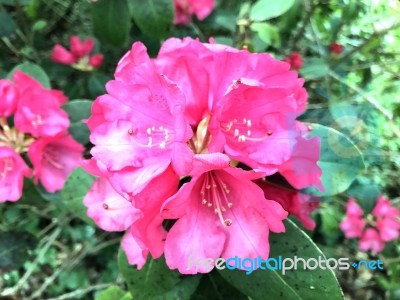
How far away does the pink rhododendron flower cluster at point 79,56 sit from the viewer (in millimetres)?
1846

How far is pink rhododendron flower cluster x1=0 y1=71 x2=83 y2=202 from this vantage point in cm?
114

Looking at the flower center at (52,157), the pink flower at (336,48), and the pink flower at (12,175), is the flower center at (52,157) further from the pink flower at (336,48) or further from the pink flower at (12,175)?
the pink flower at (336,48)

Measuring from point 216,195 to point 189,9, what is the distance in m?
1.27

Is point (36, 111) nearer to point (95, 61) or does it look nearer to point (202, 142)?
point (202, 142)

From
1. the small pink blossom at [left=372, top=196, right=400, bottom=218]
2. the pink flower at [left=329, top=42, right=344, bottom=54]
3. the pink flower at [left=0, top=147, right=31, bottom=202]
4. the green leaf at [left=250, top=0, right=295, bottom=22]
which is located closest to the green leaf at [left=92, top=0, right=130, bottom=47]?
the green leaf at [left=250, top=0, right=295, bottom=22]

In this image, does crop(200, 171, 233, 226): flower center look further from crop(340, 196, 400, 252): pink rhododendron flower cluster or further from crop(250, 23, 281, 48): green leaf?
crop(340, 196, 400, 252): pink rhododendron flower cluster

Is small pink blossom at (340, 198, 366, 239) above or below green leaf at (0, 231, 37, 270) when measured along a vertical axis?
below

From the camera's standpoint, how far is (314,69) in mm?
1603

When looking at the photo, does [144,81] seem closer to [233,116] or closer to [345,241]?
[233,116]

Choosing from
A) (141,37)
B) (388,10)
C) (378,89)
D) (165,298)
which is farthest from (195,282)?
(141,37)

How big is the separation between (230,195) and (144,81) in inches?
9.1

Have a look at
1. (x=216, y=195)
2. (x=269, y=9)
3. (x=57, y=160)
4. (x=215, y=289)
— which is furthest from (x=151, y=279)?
(x=269, y=9)

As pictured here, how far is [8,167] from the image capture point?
1.16 metres

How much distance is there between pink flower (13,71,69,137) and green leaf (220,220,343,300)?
570 millimetres
